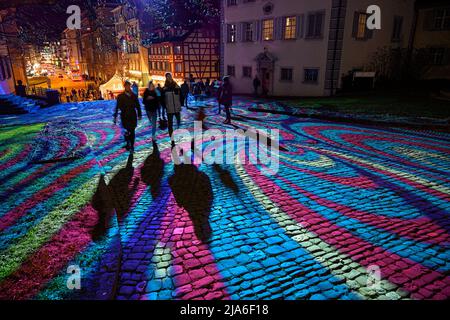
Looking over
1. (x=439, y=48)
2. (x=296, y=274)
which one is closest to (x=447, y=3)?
(x=439, y=48)

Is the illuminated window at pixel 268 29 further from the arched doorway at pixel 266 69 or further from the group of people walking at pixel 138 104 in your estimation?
the group of people walking at pixel 138 104

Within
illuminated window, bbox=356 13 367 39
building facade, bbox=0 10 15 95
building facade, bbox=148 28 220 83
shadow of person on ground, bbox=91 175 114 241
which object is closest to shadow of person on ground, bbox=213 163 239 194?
shadow of person on ground, bbox=91 175 114 241

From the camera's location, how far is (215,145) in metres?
10.1

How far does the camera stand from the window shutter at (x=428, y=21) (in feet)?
78.9

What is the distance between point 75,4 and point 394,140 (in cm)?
1614

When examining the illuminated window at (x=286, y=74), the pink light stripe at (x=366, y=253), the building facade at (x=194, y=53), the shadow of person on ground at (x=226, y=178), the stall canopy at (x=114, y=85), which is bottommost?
the pink light stripe at (x=366, y=253)

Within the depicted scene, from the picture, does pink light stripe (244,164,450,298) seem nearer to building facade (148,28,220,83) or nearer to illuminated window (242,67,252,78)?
illuminated window (242,67,252,78)

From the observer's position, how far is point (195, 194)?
6.37m

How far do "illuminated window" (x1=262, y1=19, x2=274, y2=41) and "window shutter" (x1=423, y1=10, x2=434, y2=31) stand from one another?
1272 cm

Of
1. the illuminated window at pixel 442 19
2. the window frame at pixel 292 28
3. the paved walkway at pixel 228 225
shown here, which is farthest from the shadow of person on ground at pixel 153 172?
the illuminated window at pixel 442 19

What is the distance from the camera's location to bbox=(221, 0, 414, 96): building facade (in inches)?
838

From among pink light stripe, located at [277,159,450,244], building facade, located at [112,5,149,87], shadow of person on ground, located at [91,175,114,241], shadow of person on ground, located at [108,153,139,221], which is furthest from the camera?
building facade, located at [112,5,149,87]

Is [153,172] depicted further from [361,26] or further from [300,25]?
[361,26]

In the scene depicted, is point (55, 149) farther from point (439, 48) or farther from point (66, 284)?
point (439, 48)
